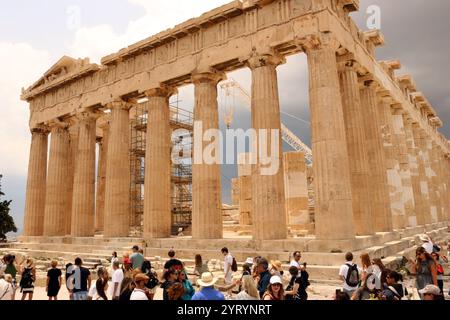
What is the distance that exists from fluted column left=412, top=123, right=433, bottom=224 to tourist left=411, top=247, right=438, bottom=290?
2447 centimetres

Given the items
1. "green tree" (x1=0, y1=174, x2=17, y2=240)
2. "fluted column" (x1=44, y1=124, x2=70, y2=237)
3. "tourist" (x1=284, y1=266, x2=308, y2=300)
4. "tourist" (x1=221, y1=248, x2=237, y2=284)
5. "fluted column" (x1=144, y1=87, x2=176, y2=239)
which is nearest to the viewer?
"tourist" (x1=284, y1=266, x2=308, y2=300)

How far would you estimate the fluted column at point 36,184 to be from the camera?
27.8m

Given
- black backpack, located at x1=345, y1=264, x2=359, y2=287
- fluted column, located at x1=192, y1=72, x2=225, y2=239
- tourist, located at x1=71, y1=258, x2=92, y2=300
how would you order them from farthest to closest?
fluted column, located at x1=192, y1=72, x2=225, y2=239 → tourist, located at x1=71, y1=258, x2=92, y2=300 → black backpack, located at x1=345, y1=264, x2=359, y2=287

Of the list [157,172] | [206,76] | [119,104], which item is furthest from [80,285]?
[119,104]

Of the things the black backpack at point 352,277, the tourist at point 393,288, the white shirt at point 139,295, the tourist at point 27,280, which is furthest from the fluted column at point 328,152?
the white shirt at point 139,295

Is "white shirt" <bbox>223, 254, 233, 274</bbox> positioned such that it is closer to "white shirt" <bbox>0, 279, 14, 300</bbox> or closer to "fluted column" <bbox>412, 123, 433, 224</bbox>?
"white shirt" <bbox>0, 279, 14, 300</bbox>

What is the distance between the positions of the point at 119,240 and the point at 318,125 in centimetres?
1309

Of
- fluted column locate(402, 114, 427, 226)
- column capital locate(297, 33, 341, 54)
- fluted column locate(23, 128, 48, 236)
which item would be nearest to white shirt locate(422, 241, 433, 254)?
column capital locate(297, 33, 341, 54)

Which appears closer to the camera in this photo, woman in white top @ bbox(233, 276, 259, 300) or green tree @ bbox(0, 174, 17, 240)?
woman in white top @ bbox(233, 276, 259, 300)

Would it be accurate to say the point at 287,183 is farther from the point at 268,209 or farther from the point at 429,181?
the point at 429,181

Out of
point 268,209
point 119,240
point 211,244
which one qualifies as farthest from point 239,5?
point 119,240

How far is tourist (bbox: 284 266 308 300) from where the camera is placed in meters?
6.91

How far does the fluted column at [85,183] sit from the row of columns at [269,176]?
0.07 m
